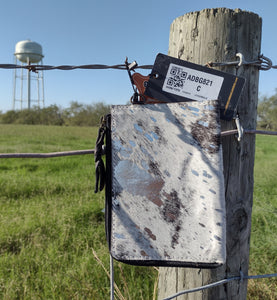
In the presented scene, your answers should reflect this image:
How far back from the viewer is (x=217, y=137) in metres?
0.85

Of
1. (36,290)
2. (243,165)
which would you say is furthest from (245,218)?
(36,290)

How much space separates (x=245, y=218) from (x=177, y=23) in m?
0.82

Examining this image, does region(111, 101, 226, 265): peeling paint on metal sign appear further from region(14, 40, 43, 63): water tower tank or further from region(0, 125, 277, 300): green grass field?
region(14, 40, 43, 63): water tower tank

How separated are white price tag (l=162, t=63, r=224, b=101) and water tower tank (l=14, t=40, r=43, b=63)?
101 ft

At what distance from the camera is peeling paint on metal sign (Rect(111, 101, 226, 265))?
816 millimetres

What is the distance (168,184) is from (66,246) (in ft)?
5.89

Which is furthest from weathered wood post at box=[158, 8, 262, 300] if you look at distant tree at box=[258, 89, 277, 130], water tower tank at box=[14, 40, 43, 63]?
water tower tank at box=[14, 40, 43, 63]

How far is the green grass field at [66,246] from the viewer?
1717 millimetres

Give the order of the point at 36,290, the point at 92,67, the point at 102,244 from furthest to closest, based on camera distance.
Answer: the point at 102,244 → the point at 36,290 → the point at 92,67

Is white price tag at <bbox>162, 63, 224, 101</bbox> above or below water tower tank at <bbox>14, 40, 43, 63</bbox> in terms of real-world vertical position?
below

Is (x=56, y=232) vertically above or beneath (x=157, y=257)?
beneath

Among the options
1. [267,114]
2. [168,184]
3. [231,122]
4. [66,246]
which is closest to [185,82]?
[231,122]

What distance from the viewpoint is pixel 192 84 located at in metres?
0.94

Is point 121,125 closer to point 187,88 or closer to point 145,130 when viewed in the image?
point 145,130
